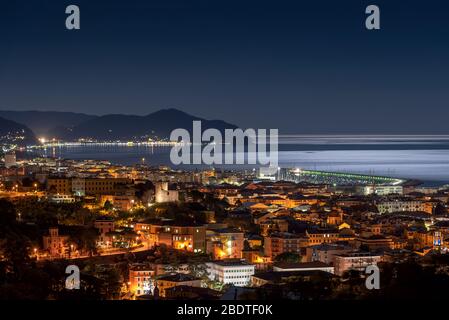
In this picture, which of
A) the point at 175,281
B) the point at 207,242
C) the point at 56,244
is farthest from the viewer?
the point at 207,242

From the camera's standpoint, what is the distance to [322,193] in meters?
21.9

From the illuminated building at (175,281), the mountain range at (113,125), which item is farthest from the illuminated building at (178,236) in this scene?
the mountain range at (113,125)

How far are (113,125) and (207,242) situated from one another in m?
58.4

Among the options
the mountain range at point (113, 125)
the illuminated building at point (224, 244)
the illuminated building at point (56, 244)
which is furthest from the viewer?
the mountain range at point (113, 125)

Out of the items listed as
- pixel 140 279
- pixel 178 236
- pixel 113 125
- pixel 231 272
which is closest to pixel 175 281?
pixel 140 279

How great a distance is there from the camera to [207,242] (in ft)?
38.8

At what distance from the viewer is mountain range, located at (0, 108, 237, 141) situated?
64.1m

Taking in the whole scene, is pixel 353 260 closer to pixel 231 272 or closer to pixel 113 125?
pixel 231 272

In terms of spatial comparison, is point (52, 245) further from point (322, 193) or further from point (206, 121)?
point (206, 121)
